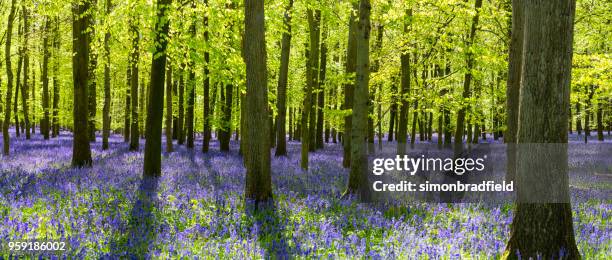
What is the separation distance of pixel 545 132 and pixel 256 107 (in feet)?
14.9

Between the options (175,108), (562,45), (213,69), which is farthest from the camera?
(175,108)

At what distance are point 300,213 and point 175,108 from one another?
106 feet

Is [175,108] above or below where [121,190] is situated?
above

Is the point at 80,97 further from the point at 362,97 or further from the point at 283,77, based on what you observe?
the point at 362,97

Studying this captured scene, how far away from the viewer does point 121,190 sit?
334 inches

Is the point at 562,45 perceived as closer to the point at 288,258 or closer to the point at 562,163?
the point at 562,163

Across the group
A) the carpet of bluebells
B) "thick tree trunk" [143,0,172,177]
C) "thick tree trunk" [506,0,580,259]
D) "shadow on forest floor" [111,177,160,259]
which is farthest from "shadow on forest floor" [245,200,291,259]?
"thick tree trunk" [143,0,172,177]

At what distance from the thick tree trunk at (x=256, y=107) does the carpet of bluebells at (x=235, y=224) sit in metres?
0.43

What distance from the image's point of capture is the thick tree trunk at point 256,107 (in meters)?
7.54

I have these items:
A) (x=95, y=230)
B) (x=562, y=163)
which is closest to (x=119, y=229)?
(x=95, y=230)

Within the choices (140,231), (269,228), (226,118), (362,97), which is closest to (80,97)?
(362,97)

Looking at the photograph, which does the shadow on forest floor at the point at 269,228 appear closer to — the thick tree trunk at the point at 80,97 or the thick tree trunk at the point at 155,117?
the thick tree trunk at the point at 155,117

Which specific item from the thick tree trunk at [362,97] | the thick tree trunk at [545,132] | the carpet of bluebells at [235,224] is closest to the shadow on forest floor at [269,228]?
the carpet of bluebells at [235,224]

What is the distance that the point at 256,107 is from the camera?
766cm
